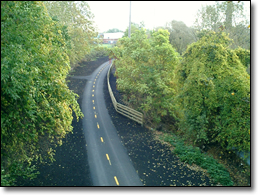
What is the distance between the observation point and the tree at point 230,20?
21.7m

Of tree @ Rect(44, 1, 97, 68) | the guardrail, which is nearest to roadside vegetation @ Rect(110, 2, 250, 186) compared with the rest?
the guardrail

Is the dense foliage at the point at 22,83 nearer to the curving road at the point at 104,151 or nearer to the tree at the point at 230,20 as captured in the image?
the curving road at the point at 104,151

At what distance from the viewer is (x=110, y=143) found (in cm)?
1556

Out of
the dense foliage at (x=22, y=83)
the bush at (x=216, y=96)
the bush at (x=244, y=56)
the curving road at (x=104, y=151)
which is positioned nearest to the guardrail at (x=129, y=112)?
the curving road at (x=104, y=151)

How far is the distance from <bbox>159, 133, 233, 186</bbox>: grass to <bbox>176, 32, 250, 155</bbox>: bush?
0.88 meters

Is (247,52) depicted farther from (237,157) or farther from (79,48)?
(79,48)

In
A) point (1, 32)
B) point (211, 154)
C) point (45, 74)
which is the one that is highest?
point (1, 32)

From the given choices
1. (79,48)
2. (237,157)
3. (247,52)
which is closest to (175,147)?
(237,157)

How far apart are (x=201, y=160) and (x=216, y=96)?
3.96 m

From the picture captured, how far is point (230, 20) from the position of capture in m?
22.7

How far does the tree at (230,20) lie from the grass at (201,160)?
13.2 m

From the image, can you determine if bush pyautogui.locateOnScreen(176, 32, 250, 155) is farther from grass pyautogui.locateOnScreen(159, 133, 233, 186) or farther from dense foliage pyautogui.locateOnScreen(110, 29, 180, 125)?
dense foliage pyautogui.locateOnScreen(110, 29, 180, 125)

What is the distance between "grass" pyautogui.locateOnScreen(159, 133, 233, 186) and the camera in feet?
36.3

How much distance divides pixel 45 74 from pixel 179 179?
818 centimetres
